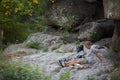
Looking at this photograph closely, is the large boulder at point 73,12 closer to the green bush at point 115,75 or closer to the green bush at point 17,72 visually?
the green bush at point 115,75

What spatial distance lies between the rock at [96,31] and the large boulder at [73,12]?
51.7 inches

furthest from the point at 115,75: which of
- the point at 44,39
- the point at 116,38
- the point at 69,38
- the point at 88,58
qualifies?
the point at 44,39

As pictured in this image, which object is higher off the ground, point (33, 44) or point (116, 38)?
point (116, 38)

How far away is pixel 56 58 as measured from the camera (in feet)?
38.3

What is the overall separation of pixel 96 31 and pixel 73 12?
2540 millimetres

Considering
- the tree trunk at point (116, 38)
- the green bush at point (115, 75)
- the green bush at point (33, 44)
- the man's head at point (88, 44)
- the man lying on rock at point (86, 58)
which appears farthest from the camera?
the green bush at point (33, 44)

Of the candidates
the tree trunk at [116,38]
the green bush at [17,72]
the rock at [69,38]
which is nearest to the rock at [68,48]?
the rock at [69,38]

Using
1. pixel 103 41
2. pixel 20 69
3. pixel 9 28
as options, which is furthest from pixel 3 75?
pixel 9 28

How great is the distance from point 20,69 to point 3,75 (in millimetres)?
413

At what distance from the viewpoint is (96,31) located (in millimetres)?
13195

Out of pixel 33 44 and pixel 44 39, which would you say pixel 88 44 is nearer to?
pixel 44 39

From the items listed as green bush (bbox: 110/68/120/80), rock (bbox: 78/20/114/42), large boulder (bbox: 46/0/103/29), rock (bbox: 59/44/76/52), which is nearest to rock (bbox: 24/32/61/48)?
rock (bbox: 59/44/76/52)

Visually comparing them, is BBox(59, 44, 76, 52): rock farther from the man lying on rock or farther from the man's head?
the man lying on rock

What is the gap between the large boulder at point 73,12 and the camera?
15102mm
